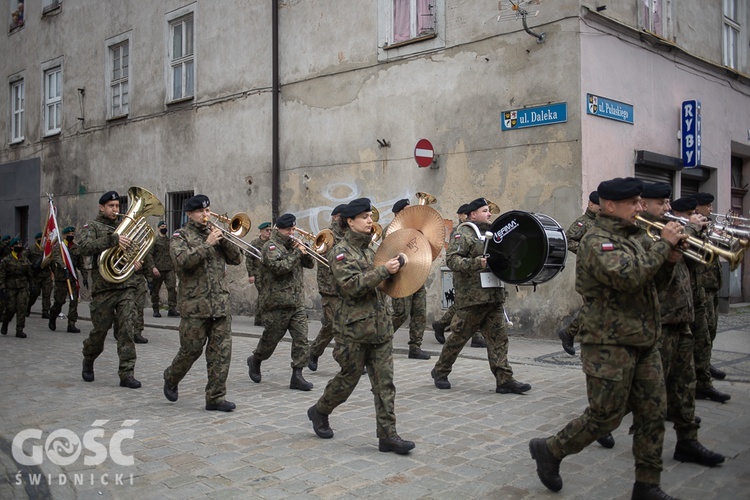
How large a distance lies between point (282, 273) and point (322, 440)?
2.53 m

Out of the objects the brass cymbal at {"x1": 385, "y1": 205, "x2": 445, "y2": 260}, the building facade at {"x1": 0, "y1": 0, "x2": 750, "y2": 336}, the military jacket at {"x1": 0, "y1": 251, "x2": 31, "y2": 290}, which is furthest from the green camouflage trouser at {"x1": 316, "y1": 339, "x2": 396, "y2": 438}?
the military jacket at {"x1": 0, "y1": 251, "x2": 31, "y2": 290}

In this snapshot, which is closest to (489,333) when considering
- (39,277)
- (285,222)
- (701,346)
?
(701,346)

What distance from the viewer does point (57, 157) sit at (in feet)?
73.0

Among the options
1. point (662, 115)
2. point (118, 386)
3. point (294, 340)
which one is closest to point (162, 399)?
point (118, 386)

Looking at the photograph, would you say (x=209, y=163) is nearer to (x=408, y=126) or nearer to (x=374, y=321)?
(x=408, y=126)

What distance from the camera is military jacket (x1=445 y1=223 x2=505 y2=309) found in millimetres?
7234

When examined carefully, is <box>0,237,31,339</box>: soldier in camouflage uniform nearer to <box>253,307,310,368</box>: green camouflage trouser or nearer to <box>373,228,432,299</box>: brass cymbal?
<box>253,307,310,368</box>: green camouflage trouser

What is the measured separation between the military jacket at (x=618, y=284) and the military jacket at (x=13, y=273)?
11584mm

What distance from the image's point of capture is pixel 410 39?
13328mm

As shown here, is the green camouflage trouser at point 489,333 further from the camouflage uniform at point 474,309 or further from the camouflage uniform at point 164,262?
the camouflage uniform at point 164,262

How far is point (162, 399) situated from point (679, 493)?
505cm

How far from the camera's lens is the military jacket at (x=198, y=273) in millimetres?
6754

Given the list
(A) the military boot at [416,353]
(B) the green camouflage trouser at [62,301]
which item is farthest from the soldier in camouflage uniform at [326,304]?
(B) the green camouflage trouser at [62,301]

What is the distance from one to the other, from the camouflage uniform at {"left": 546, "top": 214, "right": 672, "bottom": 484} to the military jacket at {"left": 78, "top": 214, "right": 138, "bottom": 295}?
5.55 metres
